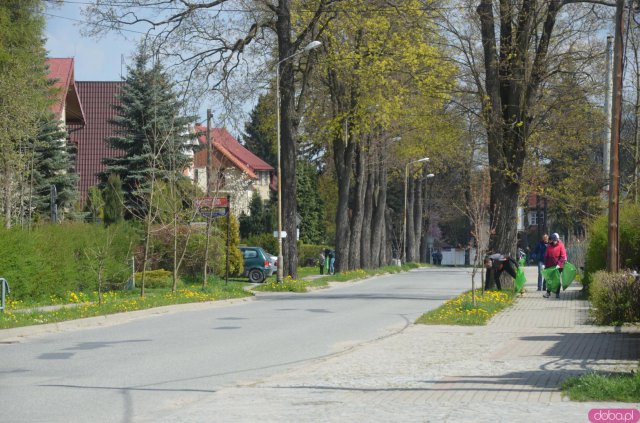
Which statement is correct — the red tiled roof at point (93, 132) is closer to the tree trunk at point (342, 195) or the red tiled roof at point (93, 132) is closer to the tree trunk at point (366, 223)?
the tree trunk at point (366, 223)

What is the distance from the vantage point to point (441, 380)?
11734 mm

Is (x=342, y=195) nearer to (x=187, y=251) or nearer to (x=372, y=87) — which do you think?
(x=372, y=87)

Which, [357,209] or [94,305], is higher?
[357,209]

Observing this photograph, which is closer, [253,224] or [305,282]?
[305,282]

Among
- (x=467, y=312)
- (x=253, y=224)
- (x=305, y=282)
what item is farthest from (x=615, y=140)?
(x=253, y=224)

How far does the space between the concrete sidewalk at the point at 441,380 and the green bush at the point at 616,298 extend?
40cm

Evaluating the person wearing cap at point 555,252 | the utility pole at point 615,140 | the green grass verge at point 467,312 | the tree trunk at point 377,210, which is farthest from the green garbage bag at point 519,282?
the tree trunk at point 377,210

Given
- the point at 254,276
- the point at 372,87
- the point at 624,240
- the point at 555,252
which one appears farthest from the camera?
the point at 254,276

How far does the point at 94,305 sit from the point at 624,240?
1308cm

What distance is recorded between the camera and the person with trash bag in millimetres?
29531

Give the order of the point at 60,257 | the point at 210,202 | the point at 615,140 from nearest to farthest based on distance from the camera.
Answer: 1. the point at 615,140
2. the point at 60,257
3. the point at 210,202

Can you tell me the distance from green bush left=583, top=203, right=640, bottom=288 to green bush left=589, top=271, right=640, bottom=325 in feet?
17.5

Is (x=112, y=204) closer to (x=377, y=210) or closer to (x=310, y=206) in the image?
(x=377, y=210)

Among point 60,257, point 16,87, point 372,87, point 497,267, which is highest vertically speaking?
point 372,87
